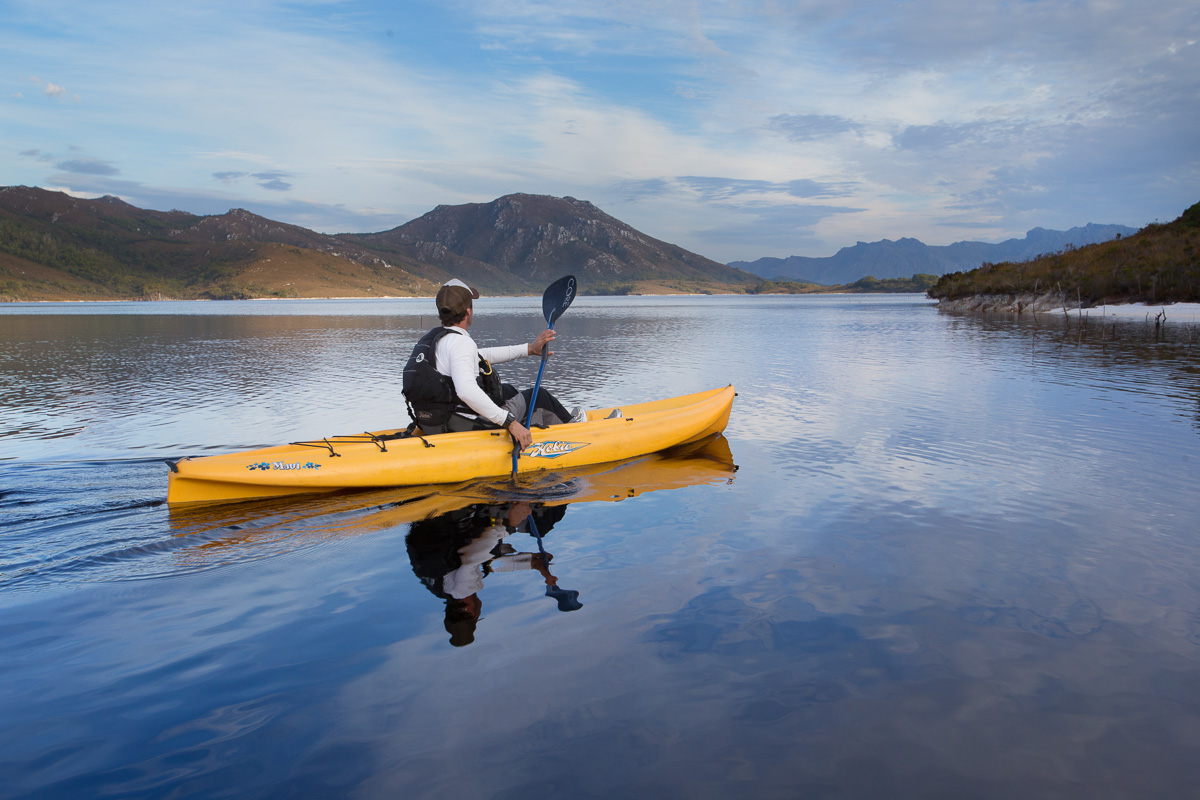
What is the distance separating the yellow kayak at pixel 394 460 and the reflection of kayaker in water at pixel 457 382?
27cm

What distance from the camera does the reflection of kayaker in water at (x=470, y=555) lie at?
5.18 meters

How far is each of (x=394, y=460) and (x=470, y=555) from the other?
2.22m

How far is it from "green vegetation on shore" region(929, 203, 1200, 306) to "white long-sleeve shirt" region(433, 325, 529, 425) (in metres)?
45.3

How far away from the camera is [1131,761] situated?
332 centimetres

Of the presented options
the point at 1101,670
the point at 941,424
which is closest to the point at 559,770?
the point at 1101,670

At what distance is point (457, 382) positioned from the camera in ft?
25.3

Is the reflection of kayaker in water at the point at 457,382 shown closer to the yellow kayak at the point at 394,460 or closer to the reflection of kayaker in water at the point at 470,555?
the yellow kayak at the point at 394,460

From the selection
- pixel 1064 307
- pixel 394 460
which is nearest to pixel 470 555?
pixel 394 460

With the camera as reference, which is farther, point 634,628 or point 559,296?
point 559,296

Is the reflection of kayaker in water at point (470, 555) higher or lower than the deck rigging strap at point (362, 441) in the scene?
lower

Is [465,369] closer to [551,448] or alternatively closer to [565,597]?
[551,448]

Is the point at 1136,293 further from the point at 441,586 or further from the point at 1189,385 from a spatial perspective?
the point at 441,586

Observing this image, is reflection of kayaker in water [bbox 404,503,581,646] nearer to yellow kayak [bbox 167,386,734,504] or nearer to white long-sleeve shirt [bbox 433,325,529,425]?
yellow kayak [bbox 167,386,734,504]

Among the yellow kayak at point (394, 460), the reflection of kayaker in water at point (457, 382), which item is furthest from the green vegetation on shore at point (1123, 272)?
the reflection of kayaker in water at point (457, 382)
